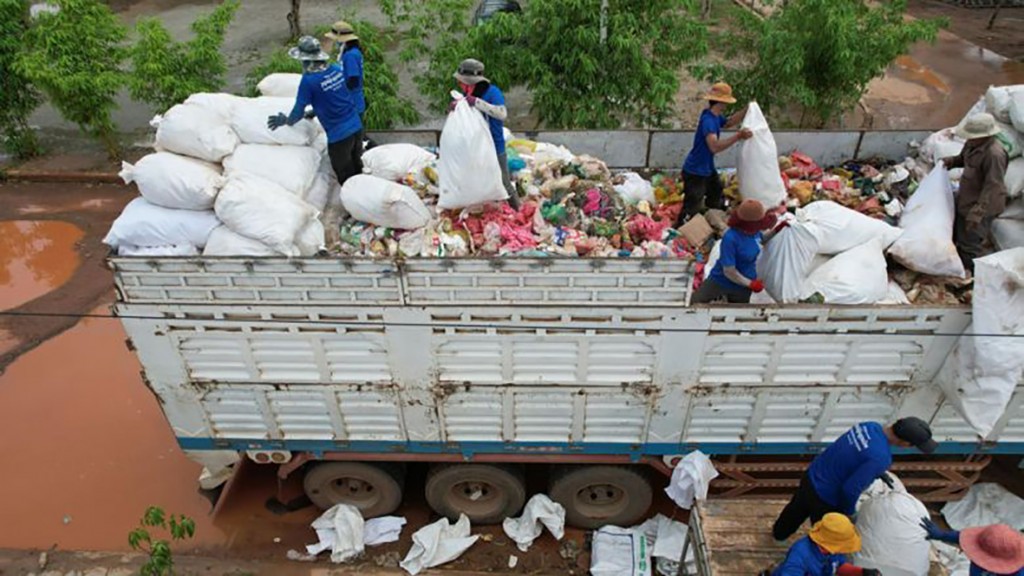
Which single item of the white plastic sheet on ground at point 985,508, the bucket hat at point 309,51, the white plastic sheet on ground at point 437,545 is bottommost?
the white plastic sheet on ground at point 437,545

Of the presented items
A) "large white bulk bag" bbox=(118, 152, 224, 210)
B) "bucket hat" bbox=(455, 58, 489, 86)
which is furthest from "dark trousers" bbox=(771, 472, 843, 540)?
"large white bulk bag" bbox=(118, 152, 224, 210)

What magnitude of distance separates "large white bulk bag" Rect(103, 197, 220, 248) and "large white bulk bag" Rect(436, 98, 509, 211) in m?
1.42

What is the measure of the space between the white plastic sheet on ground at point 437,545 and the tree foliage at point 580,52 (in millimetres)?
4174

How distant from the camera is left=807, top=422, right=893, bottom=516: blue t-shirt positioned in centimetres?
335

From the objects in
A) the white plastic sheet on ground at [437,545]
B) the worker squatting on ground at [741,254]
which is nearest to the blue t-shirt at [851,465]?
the worker squatting on ground at [741,254]

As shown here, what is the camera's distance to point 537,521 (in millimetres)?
4703

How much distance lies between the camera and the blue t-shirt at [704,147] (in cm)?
474

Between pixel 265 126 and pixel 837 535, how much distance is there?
162 inches

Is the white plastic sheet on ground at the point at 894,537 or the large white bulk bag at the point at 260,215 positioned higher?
the large white bulk bag at the point at 260,215

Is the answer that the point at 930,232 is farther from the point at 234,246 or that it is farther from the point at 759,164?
the point at 234,246

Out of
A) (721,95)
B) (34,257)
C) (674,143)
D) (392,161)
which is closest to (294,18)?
(34,257)

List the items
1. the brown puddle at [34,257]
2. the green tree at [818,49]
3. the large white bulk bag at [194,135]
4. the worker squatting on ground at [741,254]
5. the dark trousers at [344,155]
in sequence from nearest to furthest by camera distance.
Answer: the worker squatting on ground at [741,254] → the large white bulk bag at [194,135] → the dark trousers at [344,155] → the green tree at [818,49] → the brown puddle at [34,257]

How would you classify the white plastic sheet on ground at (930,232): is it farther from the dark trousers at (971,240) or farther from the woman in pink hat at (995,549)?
the woman in pink hat at (995,549)

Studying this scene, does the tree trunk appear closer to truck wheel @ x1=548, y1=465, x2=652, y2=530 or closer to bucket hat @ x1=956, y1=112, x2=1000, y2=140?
truck wheel @ x1=548, y1=465, x2=652, y2=530
